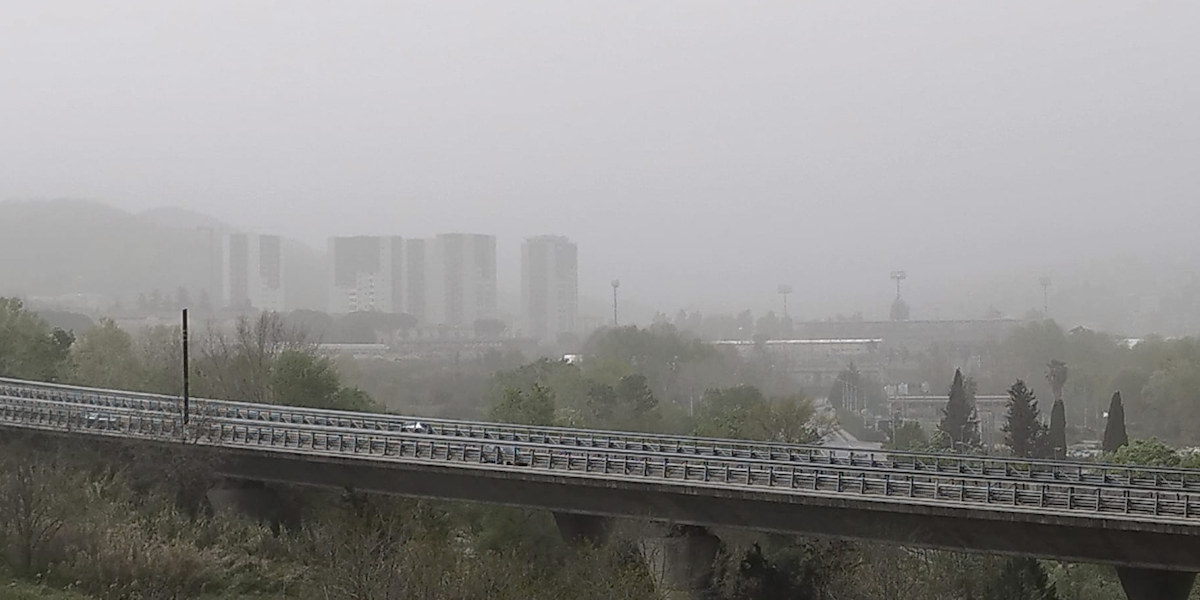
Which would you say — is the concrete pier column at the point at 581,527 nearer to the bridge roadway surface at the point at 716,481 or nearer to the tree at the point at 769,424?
the bridge roadway surface at the point at 716,481

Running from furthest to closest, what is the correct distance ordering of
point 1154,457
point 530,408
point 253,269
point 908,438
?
point 253,269, point 908,438, point 530,408, point 1154,457

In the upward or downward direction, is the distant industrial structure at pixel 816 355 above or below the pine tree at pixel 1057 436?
above

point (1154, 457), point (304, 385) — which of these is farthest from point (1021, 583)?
point (304, 385)

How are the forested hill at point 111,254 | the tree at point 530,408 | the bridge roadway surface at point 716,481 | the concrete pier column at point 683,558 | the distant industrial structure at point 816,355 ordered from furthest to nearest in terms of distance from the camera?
the forested hill at point 111,254 < the distant industrial structure at point 816,355 < the tree at point 530,408 < the concrete pier column at point 683,558 < the bridge roadway surface at point 716,481

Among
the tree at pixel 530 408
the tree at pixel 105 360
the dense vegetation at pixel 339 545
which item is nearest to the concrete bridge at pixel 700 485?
the dense vegetation at pixel 339 545

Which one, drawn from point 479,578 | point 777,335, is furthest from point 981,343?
point 479,578

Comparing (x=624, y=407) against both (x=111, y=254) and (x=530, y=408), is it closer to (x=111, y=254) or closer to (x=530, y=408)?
(x=530, y=408)

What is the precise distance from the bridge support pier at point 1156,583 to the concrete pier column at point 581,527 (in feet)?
42.6

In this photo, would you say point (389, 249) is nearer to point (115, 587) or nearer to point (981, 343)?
point (981, 343)

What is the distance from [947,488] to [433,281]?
110 m

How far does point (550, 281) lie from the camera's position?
137 meters

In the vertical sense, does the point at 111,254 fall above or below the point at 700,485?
above

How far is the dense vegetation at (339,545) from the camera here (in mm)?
23734

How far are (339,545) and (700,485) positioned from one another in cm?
908
